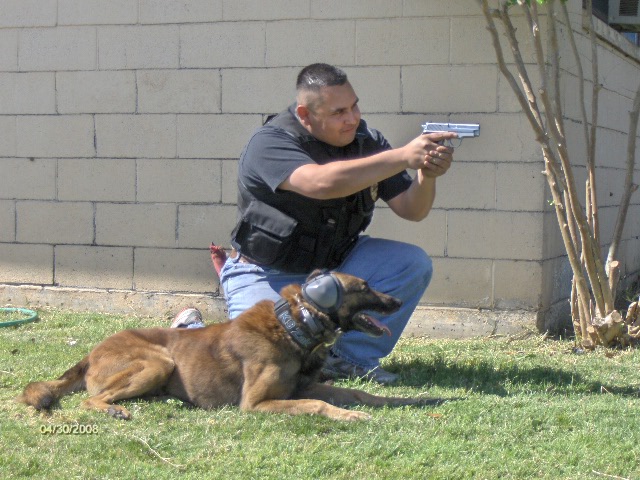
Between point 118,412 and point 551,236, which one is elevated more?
point 551,236

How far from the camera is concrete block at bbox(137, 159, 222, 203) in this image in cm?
729

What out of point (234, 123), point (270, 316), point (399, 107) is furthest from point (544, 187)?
point (270, 316)

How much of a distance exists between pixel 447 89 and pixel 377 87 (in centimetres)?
51

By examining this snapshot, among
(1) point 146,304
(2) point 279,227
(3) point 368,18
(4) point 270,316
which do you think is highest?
(3) point 368,18

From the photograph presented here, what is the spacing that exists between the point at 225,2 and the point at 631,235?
4325 millimetres

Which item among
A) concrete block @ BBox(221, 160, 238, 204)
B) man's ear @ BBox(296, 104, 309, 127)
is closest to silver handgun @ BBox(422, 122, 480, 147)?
man's ear @ BBox(296, 104, 309, 127)

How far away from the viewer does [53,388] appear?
182 inches

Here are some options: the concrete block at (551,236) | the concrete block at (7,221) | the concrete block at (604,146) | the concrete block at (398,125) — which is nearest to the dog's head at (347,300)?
the concrete block at (551,236)

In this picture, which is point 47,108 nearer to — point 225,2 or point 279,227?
point 225,2

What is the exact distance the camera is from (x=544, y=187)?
6.60m

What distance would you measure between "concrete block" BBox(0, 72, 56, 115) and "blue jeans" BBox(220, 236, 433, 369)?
3.08 metres

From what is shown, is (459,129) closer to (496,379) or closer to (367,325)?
(367,325)

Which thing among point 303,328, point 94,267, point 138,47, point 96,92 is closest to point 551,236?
point 303,328

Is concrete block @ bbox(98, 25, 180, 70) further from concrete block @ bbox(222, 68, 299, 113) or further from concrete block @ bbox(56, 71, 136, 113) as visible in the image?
concrete block @ bbox(222, 68, 299, 113)
